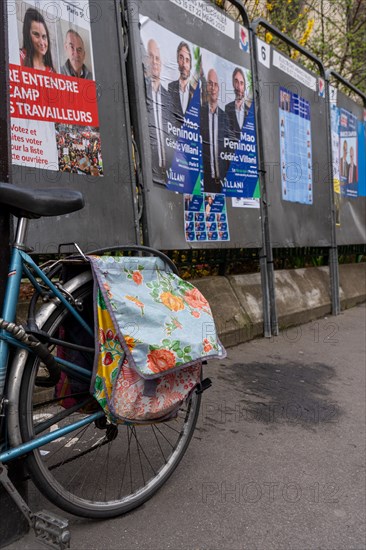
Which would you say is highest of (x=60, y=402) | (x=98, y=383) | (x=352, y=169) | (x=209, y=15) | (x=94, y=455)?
(x=209, y=15)

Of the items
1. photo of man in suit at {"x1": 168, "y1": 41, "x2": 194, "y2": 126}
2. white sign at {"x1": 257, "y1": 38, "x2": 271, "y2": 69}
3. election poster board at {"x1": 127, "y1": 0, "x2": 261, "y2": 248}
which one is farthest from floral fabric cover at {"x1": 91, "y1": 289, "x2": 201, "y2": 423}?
white sign at {"x1": 257, "y1": 38, "x2": 271, "y2": 69}

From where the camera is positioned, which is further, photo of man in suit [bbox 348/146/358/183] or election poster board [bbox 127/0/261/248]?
photo of man in suit [bbox 348/146/358/183]

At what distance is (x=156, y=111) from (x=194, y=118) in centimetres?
57

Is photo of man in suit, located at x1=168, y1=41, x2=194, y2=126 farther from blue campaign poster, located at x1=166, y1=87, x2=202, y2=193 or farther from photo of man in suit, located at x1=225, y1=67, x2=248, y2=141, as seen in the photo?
photo of man in suit, located at x1=225, y1=67, x2=248, y2=141

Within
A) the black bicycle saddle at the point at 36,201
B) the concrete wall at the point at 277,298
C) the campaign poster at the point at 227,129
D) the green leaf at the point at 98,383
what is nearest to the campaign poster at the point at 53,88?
the black bicycle saddle at the point at 36,201

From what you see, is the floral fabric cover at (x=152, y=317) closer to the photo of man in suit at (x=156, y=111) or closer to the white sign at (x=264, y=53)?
the photo of man in suit at (x=156, y=111)

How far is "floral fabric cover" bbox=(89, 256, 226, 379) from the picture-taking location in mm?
2041

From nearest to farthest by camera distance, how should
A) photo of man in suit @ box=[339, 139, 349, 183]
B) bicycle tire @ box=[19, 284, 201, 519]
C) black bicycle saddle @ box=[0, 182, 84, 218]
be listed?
black bicycle saddle @ box=[0, 182, 84, 218]
bicycle tire @ box=[19, 284, 201, 519]
photo of man in suit @ box=[339, 139, 349, 183]

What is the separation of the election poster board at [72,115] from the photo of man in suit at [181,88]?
2.19 ft

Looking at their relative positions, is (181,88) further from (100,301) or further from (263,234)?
(100,301)

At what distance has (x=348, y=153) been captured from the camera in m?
7.54

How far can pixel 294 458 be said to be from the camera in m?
2.88

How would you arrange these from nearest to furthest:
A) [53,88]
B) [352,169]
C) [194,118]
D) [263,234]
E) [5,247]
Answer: [5,247] → [53,88] → [194,118] → [263,234] → [352,169]

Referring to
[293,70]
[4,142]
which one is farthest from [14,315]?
[293,70]
